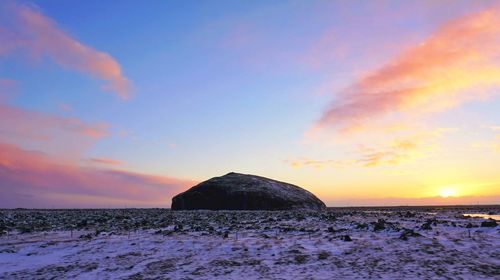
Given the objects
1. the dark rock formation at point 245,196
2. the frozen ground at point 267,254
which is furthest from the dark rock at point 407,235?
the dark rock formation at point 245,196

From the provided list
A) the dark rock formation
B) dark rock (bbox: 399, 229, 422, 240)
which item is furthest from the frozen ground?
the dark rock formation

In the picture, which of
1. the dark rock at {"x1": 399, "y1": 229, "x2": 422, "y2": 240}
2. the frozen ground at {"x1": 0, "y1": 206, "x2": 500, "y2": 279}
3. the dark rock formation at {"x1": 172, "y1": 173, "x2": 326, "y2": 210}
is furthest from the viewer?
the dark rock formation at {"x1": 172, "y1": 173, "x2": 326, "y2": 210}

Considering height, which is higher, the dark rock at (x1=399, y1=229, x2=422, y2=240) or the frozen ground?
the dark rock at (x1=399, y1=229, x2=422, y2=240)

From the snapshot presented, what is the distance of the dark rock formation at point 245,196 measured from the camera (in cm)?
8338

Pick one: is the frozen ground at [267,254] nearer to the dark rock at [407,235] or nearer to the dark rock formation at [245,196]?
the dark rock at [407,235]

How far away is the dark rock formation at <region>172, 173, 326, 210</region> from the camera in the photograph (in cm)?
8338

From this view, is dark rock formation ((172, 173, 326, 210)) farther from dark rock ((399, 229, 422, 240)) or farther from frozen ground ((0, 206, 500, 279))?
dark rock ((399, 229, 422, 240))

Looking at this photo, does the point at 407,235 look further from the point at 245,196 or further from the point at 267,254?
the point at 245,196

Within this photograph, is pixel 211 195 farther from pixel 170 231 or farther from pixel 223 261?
pixel 223 261

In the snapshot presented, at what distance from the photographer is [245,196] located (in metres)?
85.1

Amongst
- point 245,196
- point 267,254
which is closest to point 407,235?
point 267,254

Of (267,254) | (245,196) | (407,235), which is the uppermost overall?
(245,196)

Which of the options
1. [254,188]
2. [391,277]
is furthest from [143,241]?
[254,188]

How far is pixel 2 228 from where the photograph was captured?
108 feet
